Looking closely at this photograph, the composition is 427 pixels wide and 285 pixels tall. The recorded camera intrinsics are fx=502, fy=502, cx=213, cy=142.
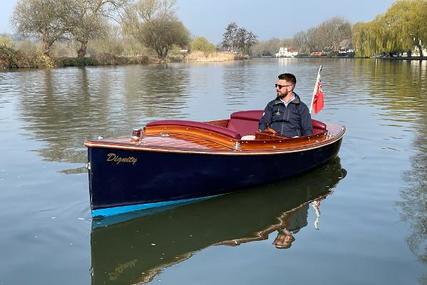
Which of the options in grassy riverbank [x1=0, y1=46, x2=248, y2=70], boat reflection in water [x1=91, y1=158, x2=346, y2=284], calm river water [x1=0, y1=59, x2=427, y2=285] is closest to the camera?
calm river water [x1=0, y1=59, x2=427, y2=285]

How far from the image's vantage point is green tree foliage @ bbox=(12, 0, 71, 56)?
50.7 meters

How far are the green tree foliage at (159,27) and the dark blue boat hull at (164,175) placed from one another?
64496mm

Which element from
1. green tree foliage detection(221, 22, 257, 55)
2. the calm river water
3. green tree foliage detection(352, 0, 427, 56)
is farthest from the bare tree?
green tree foliage detection(221, 22, 257, 55)

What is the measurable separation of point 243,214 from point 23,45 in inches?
1991

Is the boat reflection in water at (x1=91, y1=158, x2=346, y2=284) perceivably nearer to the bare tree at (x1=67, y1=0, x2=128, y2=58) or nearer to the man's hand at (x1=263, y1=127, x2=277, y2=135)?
the man's hand at (x1=263, y1=127, x2=277, y2=135)

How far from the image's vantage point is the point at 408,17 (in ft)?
203

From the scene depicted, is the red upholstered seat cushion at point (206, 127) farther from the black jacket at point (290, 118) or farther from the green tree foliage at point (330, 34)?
the green tree foliage at point (330, 34)

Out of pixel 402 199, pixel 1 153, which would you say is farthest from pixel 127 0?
pixel 402 199

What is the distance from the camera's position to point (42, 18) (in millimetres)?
50688

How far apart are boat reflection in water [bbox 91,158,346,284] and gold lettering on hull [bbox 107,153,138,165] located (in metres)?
0.77

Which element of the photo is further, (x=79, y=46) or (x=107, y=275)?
(x=79, y=46)

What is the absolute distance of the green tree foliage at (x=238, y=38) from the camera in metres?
125

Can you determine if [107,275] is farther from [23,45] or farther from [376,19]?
[376,19]

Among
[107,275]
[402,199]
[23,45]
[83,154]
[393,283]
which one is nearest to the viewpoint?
[393,283]
